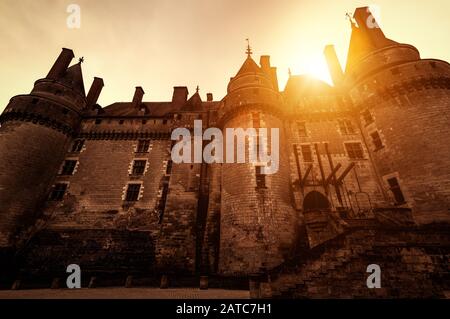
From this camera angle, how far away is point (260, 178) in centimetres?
1352

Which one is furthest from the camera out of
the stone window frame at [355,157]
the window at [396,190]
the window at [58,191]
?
the window at [58,191]

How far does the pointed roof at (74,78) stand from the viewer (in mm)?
19895

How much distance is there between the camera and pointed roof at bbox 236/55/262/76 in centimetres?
1782

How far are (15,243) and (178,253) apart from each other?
1063 centimetres

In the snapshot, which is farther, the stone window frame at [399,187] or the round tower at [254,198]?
the stone window frame at [399,187]

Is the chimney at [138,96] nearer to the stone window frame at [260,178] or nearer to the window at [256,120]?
the window at [256,120]

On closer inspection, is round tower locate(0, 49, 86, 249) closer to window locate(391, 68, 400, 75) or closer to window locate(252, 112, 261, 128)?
window locate(252, 112, 261, 128)

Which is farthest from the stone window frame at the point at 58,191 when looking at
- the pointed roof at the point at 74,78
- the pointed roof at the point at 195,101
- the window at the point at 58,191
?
the pointed roof at the point at 195,101

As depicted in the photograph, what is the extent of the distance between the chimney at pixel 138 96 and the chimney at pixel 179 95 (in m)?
3.74

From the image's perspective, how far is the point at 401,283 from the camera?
754cm

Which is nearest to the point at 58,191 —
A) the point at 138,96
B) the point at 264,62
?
the point at 138,96

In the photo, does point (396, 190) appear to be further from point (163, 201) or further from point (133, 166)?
point (133, 166)

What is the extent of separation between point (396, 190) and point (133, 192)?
17876 millimetres

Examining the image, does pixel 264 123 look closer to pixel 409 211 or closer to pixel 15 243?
pixel 409 211
